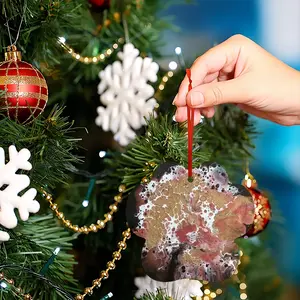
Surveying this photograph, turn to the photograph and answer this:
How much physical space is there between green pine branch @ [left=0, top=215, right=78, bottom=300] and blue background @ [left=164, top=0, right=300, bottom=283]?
2.06ft

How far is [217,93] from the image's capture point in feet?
1.84

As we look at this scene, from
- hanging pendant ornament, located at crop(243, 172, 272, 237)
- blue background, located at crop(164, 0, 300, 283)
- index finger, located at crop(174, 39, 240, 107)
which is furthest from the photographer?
blue background, located at crop(164, 0, 300, 283)

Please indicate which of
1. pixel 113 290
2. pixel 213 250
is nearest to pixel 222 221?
pixel 213 250

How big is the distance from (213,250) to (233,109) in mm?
272

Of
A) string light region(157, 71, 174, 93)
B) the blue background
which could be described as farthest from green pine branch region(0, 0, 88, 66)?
the blue background

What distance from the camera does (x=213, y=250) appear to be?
1.76 ft

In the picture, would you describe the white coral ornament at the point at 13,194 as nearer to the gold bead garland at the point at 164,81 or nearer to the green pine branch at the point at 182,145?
the green pine branch at the point at 182,145

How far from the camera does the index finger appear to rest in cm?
59

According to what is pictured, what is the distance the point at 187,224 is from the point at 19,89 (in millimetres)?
200

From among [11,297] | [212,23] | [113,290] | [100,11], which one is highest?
[100,11]

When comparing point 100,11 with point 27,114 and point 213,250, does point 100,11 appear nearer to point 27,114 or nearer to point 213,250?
point 27,114

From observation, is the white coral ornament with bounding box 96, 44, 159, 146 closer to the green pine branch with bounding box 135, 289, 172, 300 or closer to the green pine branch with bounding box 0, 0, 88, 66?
the green pine branch with bounding box 0, 0, 88, 66

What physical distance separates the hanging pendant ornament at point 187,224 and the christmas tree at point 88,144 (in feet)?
0.10

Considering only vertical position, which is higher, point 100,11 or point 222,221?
point 100,11
